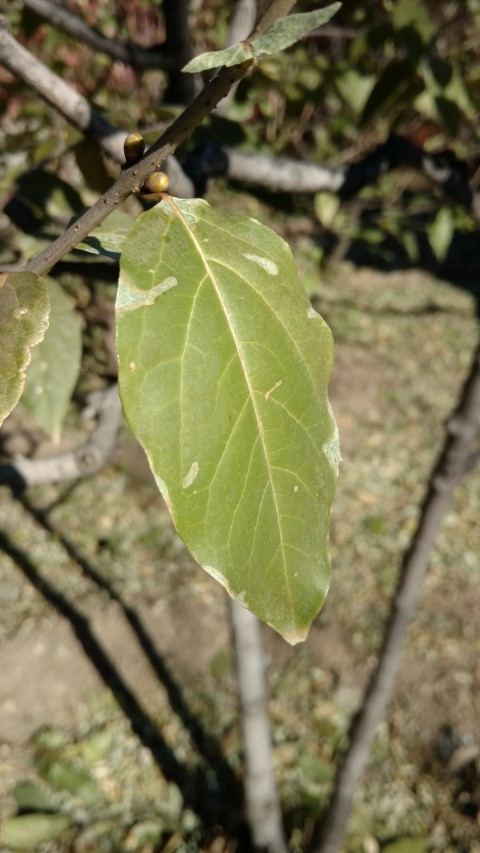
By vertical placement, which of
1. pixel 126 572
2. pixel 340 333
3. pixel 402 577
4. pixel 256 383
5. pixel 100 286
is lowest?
pixel 340 333

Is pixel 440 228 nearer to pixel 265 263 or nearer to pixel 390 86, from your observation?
pixel 390 86

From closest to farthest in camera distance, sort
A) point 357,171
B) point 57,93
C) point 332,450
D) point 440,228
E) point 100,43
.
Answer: point 332,450
point 57,93
point 357,171
point 100,43
point 440,228

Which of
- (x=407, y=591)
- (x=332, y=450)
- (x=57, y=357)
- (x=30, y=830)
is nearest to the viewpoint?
(x=332, y=450)

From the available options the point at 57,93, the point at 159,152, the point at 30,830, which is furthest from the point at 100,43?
the point at 30,830

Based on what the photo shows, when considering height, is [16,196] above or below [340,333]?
above

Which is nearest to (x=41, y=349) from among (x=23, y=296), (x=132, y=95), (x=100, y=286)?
(x=23, y=296)

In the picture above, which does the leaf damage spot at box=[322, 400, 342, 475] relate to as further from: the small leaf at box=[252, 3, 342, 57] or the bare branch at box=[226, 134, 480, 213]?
the bare branch at box=[226, 134, 480, 213]

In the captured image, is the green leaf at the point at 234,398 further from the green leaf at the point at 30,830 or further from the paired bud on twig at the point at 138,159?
the green leaf at the point at 30,830

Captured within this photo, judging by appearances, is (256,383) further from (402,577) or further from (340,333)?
(340,333)
